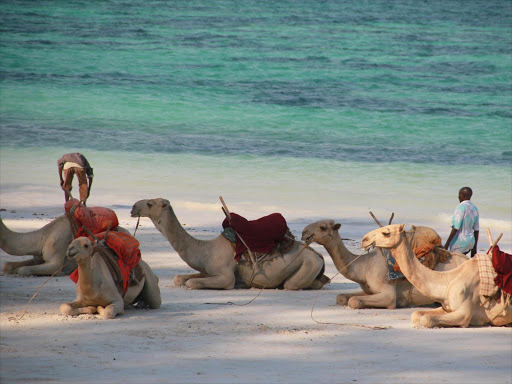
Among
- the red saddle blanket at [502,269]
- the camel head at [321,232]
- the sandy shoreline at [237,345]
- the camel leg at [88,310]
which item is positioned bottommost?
the sandy shoreline at [237,345]

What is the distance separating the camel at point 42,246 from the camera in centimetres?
1150

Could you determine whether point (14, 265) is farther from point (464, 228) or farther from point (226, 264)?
point (464, 228)

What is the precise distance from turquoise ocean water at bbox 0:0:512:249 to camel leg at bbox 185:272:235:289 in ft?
17.0

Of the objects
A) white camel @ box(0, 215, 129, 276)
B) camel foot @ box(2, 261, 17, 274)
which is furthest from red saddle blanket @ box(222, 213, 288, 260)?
camel foot @ box(2, 261, 17, 274)

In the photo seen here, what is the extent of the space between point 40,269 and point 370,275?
12.5 feet

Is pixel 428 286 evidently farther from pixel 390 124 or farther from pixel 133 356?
pixel 390 124

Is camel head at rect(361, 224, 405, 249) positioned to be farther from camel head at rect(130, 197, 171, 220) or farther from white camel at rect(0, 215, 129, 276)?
white camel at rect(0, 215, 129, 276)

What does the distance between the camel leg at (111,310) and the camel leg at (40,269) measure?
229 cm

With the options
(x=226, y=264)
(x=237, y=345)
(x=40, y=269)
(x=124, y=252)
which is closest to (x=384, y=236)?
(x=237, y=345)

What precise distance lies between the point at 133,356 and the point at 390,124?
89.5 feet

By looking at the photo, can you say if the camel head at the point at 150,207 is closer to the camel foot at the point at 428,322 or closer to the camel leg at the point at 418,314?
the camel leg at the point at 418,314

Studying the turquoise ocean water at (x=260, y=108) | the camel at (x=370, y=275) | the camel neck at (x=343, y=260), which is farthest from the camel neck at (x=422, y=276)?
the turquoise ocean water at (x=260, y=108)

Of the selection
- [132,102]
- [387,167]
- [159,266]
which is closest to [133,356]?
[159,266]

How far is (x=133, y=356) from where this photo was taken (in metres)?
7.85
